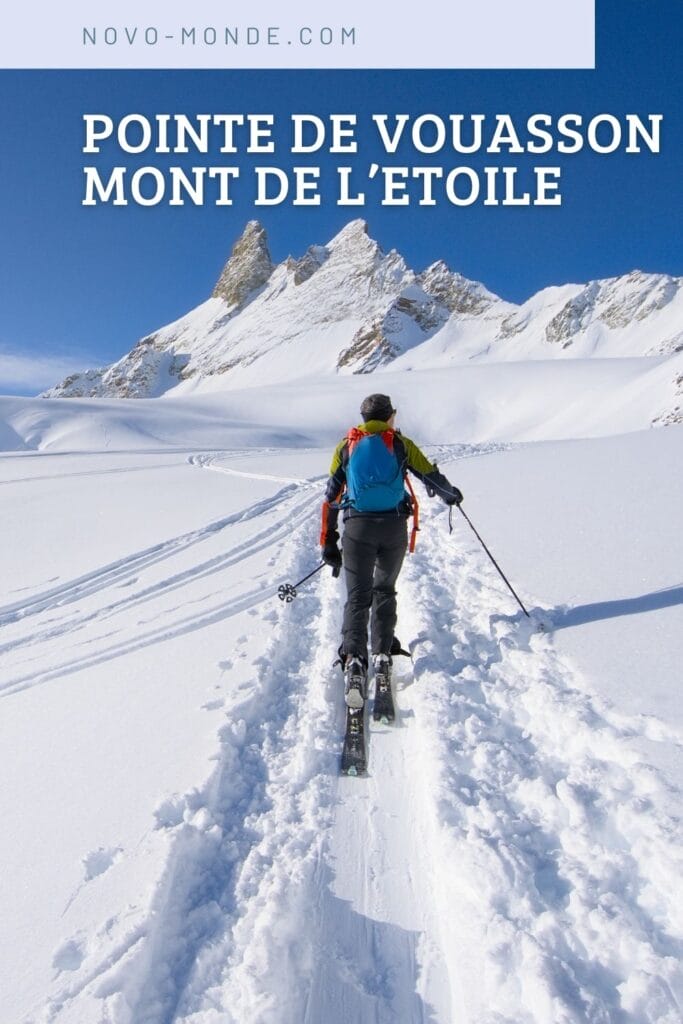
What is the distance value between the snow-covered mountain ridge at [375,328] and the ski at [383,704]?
343 feet

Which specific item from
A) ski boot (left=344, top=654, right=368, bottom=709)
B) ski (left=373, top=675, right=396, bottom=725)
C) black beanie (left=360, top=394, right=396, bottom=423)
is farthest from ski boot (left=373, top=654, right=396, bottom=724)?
black beanie (left=360, top=394, right=396, bottom=423)

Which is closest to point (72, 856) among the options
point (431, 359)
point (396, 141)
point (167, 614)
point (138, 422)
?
point (167, 614)

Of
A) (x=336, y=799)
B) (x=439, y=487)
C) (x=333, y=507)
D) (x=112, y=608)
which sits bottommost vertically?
(x=336, y=799)

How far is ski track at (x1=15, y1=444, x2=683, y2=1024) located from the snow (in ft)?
0.03

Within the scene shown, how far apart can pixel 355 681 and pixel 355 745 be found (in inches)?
18.1

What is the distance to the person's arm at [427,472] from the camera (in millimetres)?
4445

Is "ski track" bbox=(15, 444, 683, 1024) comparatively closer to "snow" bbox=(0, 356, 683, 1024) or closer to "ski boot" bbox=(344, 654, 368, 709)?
"snow" bbox=(0, 356, 683, 1024)

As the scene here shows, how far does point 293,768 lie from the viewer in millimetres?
3244

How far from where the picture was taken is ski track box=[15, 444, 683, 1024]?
2002 millimetres

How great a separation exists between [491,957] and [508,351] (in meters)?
138

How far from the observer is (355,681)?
375 cm

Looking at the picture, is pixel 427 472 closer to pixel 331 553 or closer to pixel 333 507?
pixel 333 507

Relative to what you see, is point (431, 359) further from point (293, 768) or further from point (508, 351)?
point (293, 768)

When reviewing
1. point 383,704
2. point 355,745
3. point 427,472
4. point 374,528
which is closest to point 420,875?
point 355,745
